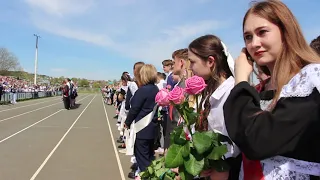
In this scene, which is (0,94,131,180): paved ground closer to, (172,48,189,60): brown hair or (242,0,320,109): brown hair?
(172,48,189,60): brown hair

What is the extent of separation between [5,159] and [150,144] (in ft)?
11.5

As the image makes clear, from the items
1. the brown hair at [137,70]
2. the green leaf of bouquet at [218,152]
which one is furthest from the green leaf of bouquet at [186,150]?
the brown hair at [137,70]

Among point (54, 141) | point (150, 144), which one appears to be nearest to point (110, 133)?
point (54, 141)

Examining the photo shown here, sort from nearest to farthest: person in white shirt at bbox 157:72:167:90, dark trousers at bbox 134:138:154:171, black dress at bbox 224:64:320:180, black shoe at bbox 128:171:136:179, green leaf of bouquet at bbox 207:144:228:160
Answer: black dress at bbox 224:64:320:180, green leaf of bouquet at bbox 207:144:228:160, dark trousers at bbox 134:138:154:171, black shoe at bbox 128:171:136:179, person in white shirt at bbox 157:72:167:90

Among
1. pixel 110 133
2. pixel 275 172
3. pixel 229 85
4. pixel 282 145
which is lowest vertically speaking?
pixel 110 133

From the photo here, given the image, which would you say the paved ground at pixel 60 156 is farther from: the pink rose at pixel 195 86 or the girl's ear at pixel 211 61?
the pink rose at pixel 195 86

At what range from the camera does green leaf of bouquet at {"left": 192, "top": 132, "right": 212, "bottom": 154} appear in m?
1.57

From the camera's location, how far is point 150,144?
225 inches

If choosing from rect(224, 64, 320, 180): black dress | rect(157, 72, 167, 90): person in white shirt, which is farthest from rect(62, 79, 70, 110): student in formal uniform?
rect(224, 64, 320, 180): black dress

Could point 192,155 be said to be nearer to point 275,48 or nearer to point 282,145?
Answer: point 282,145

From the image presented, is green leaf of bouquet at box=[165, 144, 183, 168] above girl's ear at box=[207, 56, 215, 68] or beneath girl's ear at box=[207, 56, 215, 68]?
beneath

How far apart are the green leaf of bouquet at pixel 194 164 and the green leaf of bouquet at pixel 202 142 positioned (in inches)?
2.1

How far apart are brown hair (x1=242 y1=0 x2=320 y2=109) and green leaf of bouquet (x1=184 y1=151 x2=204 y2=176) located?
437 mm

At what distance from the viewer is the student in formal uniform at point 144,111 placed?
18.2 ft
